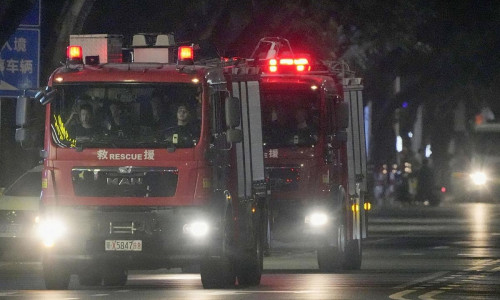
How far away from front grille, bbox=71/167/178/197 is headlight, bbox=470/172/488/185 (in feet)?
157

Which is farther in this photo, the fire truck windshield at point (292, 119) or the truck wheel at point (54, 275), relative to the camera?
the fire truck windshield at point (292, 119)

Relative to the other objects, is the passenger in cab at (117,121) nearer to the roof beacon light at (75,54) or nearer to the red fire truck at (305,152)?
the roof beacon light at (75,54)

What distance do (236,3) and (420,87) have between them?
86.7ft

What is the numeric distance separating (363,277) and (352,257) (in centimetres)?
255

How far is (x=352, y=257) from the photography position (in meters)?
26.9

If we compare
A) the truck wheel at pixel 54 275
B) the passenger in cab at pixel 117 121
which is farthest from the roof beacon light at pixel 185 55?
the truck wheel at pixel 54 275

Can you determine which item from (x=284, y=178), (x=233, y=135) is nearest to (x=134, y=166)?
(x=233, y=135)

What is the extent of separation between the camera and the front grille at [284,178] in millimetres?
26016

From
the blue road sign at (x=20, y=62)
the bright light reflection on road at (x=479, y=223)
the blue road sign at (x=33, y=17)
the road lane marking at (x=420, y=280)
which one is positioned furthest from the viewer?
the bright light reflection on road at (x=479, y=223)

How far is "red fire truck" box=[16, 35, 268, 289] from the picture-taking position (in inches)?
826

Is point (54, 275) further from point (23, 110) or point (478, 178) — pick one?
point (478, 178)

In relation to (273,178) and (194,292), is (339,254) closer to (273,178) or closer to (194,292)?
(273,178)

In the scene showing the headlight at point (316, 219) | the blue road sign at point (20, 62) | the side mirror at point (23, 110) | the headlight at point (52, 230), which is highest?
the blue road sign at point (20, 62)

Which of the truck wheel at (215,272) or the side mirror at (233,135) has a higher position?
the side mirror at (233,135)
